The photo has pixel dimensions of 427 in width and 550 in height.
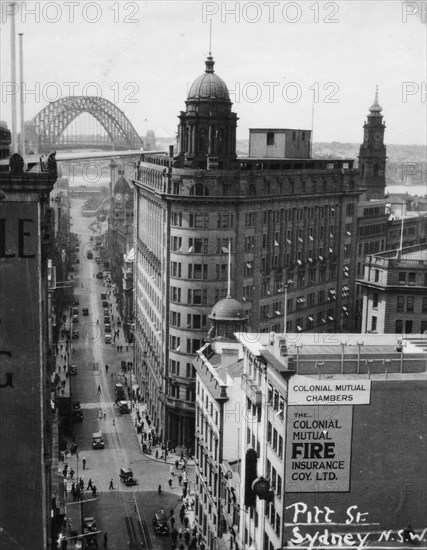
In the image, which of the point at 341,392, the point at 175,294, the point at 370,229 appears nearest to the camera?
the point at 341,392

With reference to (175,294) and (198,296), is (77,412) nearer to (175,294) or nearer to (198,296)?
(175,294)

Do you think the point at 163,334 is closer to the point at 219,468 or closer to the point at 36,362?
the point at 219,468

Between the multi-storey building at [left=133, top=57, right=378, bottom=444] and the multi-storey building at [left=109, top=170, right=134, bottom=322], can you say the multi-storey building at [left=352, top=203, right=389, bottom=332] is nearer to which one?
the multi-storey building at [left=133, top=57, right=378, bottom=444]

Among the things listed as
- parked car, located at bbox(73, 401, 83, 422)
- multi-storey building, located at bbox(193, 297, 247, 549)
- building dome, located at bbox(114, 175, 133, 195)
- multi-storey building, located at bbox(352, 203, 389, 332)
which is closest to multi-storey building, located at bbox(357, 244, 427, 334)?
multi-storey building, located at bbox(193, 297, 247, 549)

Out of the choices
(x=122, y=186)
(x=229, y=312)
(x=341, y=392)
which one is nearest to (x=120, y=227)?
(x=122, y=186)

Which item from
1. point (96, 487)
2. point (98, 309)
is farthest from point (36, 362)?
point (98, 309)

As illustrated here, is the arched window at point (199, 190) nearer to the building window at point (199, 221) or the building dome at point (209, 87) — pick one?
the building window at point (199, 221)
